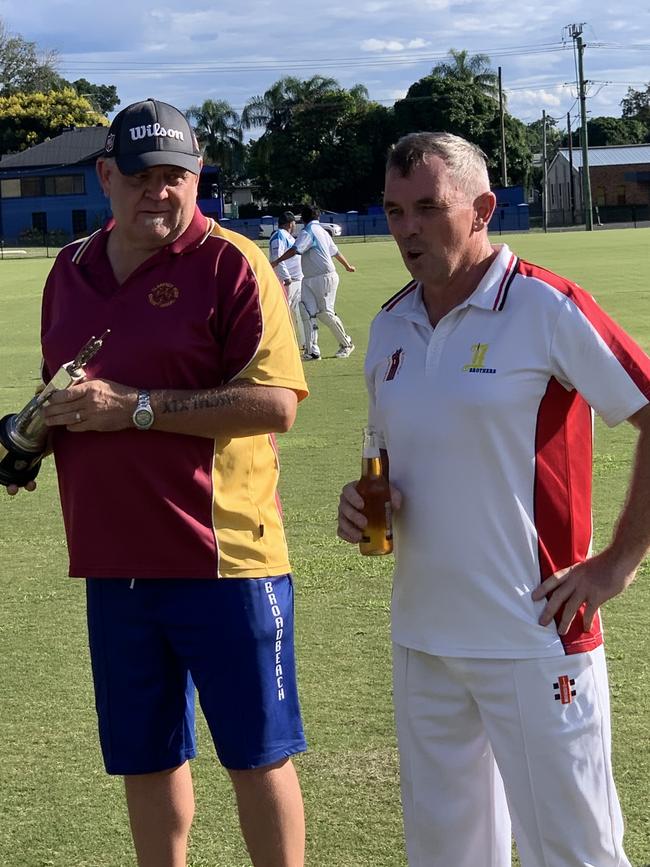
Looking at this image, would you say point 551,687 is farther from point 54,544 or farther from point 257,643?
point 54,544

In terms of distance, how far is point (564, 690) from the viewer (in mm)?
2818

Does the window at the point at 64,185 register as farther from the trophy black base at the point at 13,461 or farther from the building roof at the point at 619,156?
the trophy black base at the point at 13,461

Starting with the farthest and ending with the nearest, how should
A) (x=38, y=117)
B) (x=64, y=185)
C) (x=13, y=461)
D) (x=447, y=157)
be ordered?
(x=38, y=117)
(x=64, y=185)
(x=13, y=461)
(x=447, y=157)

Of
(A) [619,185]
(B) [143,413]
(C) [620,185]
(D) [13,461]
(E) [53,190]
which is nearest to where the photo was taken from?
(B) [143,413]

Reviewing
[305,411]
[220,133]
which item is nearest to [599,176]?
[220,133]

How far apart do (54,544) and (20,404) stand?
19.8 ft

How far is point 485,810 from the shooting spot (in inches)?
121

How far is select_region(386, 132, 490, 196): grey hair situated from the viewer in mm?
2904

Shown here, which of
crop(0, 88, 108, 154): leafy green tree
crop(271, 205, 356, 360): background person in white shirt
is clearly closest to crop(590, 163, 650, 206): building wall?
crop(0, 88, 108, 154): leafy green tree

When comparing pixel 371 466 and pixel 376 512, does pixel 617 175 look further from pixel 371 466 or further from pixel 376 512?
pixel 376 512

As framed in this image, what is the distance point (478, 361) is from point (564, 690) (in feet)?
2.57

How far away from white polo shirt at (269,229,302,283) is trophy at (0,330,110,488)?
13464 mm

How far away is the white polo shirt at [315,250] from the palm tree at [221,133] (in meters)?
86.6

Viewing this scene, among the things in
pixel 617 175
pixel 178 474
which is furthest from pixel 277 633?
pixel 617 175
